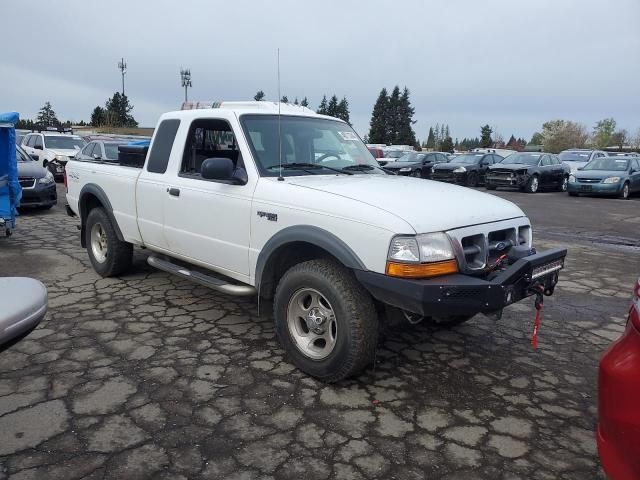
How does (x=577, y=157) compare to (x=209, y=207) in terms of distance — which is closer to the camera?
(x=209, y=207)

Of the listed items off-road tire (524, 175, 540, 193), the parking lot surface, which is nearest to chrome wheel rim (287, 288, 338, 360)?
the parking lot surface

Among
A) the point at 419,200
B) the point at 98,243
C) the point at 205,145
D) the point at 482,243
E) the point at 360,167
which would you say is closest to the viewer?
the point at 482,243

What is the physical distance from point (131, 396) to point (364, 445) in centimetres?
156

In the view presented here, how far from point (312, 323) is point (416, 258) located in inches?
38.0

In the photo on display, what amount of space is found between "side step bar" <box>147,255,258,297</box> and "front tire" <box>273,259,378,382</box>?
400 mm

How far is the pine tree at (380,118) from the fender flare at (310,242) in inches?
2601

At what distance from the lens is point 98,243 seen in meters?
6.23

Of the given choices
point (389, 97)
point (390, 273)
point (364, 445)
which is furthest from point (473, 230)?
point (389, 97)

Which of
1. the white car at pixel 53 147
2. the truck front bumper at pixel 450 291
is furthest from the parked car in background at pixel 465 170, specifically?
the truck front bumper at pixel 450 291

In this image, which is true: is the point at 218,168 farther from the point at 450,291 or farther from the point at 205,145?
the point at 450,291

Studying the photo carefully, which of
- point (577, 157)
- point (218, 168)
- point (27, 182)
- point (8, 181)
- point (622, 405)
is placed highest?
point (218, 168)

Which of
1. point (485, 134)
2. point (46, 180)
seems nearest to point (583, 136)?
point (485, 134)

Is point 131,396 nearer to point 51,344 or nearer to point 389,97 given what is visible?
point 51,344

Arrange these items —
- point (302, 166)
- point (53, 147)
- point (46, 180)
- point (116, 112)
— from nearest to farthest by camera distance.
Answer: point (302, 166)
point (46, 180)
point (53, 147)
point (116, 112)
